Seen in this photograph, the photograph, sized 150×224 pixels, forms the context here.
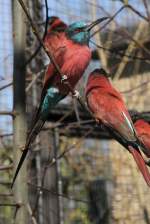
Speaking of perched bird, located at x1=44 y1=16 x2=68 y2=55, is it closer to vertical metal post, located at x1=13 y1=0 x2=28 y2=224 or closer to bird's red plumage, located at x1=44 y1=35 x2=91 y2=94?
bird's red plumage, located at x1=44 y1=35 x2=91 y2=94

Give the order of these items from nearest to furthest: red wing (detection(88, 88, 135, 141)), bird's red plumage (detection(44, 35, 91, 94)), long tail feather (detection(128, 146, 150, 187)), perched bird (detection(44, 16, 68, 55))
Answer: long tail feather (detection(128, 146, 150, 187)), red wing (detection(88, 88, 135, 141)), bird's red plumage (detection(44, 35, 91, 94)), perched bird (detection(44, 16, 68, 55))

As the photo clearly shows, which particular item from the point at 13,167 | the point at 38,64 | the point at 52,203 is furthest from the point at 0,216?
the point at 13,167

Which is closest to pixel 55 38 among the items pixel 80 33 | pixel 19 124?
pixel 80 33

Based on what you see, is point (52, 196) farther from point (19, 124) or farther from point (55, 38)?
point (19, 124)

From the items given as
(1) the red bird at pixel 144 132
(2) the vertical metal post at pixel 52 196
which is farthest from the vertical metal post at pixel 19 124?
(2) the vertical metal post at pixel 52 196

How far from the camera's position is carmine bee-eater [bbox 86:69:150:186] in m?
1.75

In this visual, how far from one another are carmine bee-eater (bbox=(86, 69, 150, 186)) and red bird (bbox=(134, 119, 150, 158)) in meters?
0.15

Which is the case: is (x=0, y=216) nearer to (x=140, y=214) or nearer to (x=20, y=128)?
(x=140, y=214)

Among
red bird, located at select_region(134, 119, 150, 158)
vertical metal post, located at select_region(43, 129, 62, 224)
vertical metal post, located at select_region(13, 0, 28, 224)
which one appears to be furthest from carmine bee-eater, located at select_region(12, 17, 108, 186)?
vertical metal post, located at select_region(43, 129, 62, 224)

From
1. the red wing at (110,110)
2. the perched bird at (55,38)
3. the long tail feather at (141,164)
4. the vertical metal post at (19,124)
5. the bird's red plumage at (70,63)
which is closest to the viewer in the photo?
the long tail feather at (141,164)

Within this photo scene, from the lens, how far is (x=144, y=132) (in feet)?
6.77

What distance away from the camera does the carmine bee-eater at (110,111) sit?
5.74ft

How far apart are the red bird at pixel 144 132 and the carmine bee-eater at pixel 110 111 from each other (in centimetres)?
15

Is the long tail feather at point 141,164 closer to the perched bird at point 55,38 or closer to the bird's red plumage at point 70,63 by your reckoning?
the bird's red plumage at point 70,63
